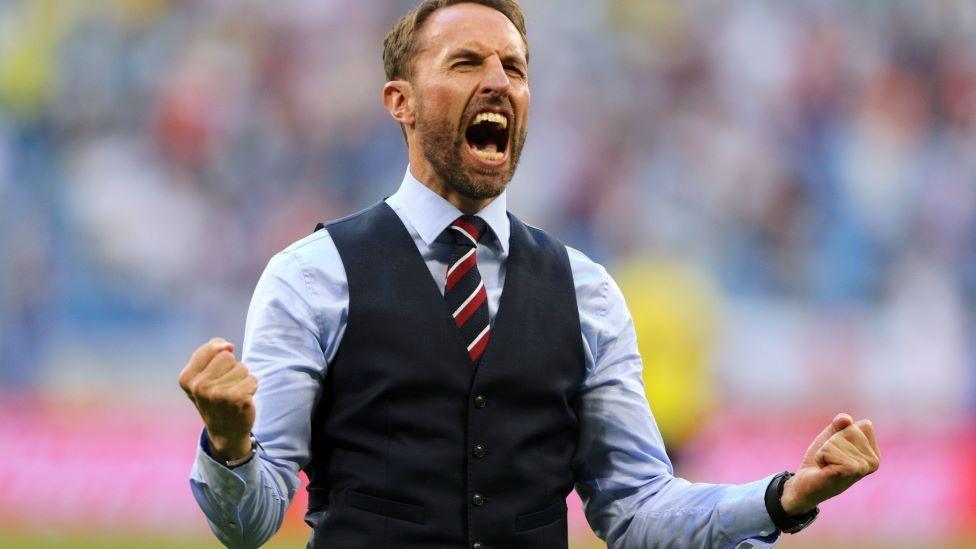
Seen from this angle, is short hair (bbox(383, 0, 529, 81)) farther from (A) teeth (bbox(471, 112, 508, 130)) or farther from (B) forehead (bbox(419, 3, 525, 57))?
(A) teeth (bbox(471, 112, 508, 130))

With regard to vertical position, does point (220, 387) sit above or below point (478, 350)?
below

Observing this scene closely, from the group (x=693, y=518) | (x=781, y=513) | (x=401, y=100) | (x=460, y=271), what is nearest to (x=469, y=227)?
(x=460, y=271)

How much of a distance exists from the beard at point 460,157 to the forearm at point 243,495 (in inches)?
27.4

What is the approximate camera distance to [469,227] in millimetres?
3125

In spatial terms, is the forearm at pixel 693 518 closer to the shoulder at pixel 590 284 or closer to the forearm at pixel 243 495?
the shoulder at pixel 590 284

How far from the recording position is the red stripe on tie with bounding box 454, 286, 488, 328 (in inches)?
117

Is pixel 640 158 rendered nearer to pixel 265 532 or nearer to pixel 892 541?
pixel 892 541

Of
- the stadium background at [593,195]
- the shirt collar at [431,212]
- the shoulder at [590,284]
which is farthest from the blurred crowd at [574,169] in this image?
the shirt collar at [431,212]

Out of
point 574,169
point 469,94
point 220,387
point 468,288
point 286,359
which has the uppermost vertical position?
point 574,169

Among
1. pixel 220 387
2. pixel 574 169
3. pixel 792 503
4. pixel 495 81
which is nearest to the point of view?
pixel 220 387

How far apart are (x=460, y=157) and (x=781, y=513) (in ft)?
3.17

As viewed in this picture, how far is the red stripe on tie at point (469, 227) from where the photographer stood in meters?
3.12

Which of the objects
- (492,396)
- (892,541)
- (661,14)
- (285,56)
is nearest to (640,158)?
(661,14)

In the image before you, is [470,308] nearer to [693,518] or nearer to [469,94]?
[469,94]
